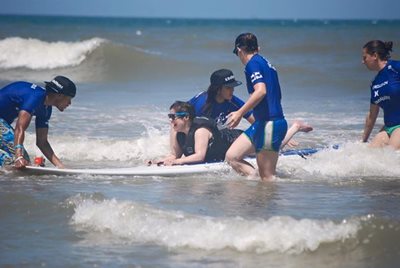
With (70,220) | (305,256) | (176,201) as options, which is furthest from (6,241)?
(305,256)

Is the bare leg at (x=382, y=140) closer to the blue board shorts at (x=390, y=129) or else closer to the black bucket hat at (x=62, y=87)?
the blue board shorts at (x=390, y=129)

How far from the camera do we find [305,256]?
20.6 ft

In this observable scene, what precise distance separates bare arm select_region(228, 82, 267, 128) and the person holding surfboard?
178 cm

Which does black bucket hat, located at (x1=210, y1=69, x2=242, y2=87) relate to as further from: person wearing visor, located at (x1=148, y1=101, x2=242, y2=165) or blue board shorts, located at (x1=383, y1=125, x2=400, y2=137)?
blue board shorts, located at (x1=383, y1=125, x2=400, y2=137)

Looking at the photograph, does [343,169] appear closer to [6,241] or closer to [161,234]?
[161,234]

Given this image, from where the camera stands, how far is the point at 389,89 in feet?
30.1

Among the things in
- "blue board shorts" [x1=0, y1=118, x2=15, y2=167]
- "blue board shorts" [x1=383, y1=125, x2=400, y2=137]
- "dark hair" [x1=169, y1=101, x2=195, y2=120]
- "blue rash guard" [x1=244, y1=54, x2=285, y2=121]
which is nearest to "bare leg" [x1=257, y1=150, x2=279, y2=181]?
"blue rash guard" [x1=244, y1=54, x2=285, y2=121]

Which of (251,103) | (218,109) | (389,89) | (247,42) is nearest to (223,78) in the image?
(218,109)

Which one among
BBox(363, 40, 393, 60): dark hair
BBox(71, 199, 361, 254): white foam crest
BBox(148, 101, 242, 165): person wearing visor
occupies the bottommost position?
BBox(71, 199, 361, 254): white foam crest

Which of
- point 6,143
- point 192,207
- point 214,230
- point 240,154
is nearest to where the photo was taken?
point 214,230

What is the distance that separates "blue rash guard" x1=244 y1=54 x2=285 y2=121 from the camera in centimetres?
795

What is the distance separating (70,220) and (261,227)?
67.9 inches

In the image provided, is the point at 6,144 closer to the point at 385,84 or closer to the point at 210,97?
the point at 210,97

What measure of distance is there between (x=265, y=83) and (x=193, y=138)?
164 centimetres
